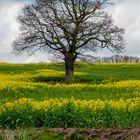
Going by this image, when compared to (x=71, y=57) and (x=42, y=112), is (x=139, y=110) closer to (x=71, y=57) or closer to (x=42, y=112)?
(x=42, y=112)

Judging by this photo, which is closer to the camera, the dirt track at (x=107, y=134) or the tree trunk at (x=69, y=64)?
the dirt track at (x=107, y=134)

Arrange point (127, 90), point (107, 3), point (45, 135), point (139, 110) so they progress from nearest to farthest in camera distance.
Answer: point (45, 135) < point (139, 110) < point (127, 90) < point (107, 3)

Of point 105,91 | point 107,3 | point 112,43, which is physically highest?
point 107,3

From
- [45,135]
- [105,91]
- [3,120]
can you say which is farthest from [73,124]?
[105,91]

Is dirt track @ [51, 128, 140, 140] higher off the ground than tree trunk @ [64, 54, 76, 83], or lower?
lower

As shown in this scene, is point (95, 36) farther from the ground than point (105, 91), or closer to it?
farther from the ground

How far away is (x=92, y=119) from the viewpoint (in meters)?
14.6

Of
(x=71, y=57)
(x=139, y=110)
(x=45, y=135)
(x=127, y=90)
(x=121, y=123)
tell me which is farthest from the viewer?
(x=71, y=57)

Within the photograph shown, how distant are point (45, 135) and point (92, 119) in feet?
13.5

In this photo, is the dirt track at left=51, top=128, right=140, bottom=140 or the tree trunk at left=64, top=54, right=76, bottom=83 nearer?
the dirt track at left=51, top=128, right=140, bottom=140

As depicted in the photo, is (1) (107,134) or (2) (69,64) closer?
(1) (107,134)

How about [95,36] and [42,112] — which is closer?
[42,112]

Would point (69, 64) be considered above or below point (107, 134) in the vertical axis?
above

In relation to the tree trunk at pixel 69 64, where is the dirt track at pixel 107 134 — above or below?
below
